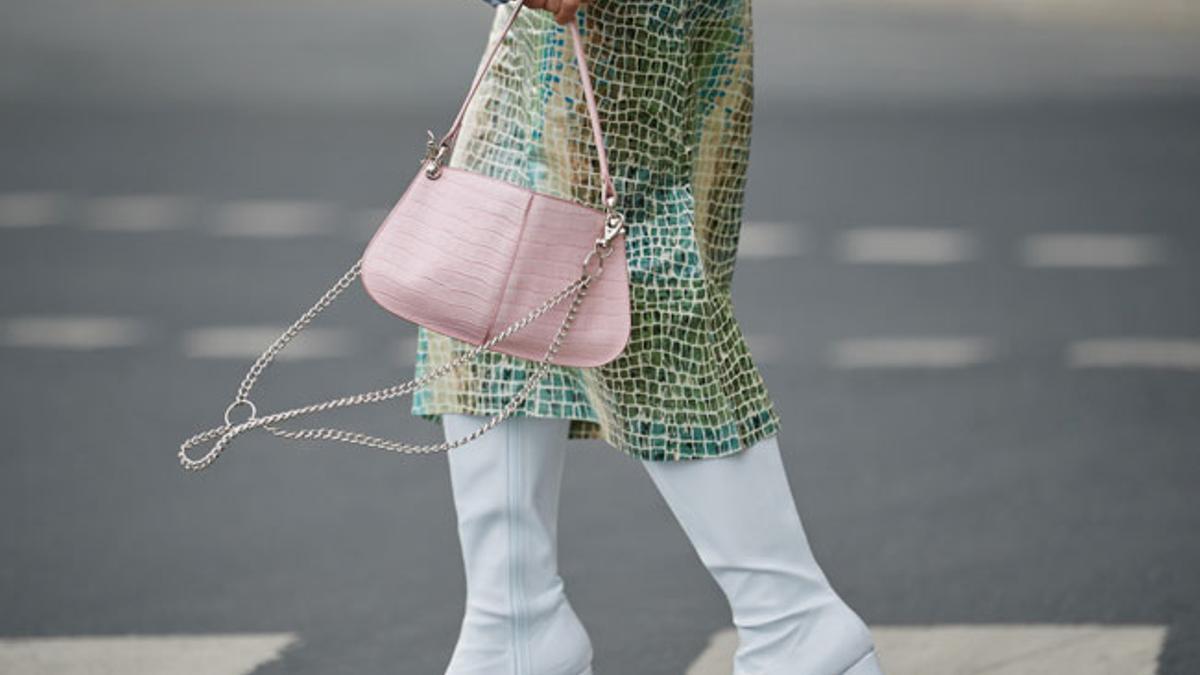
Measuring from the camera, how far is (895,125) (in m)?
13.0

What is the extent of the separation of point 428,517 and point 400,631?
3.25 ft

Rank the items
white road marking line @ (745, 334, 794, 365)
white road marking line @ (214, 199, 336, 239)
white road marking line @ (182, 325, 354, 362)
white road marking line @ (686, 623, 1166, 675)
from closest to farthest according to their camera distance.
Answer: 1. white road marking line @ (686, 623, 1166, 675)
2. white road marking line @ (745, 334, 794, 365)
3. white road marking line @ (182, 325, 354, 362)
4. white road marking line @ (214, 199, 336, 239)

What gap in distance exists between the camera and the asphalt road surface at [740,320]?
20.2 feet

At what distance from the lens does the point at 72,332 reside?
9164 millimetres

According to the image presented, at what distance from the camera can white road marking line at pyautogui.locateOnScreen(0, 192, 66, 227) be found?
425 inches

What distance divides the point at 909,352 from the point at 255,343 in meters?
2.20

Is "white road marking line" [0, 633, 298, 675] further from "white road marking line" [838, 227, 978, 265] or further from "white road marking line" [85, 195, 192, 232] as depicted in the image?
"white road marking line" [85, 195, 192, 232]

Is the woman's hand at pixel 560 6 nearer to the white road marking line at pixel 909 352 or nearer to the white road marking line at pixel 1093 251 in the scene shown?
the white road marking line at pixel 909 352

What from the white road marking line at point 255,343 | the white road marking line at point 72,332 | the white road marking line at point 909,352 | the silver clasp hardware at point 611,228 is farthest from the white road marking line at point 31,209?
the silver clasp hardware at point 611,228

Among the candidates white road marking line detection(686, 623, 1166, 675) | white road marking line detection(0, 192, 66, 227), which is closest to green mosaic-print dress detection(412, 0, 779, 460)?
white road marking line detection(686, 623, 1166, 675)

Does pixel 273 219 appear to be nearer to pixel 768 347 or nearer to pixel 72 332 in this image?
pixel 72 332

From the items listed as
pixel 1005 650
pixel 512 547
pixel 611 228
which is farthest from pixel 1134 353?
pixel 611 228

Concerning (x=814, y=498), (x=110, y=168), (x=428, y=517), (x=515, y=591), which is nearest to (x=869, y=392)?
(x=814, y=498)

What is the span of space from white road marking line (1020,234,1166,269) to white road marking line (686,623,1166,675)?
418cm
